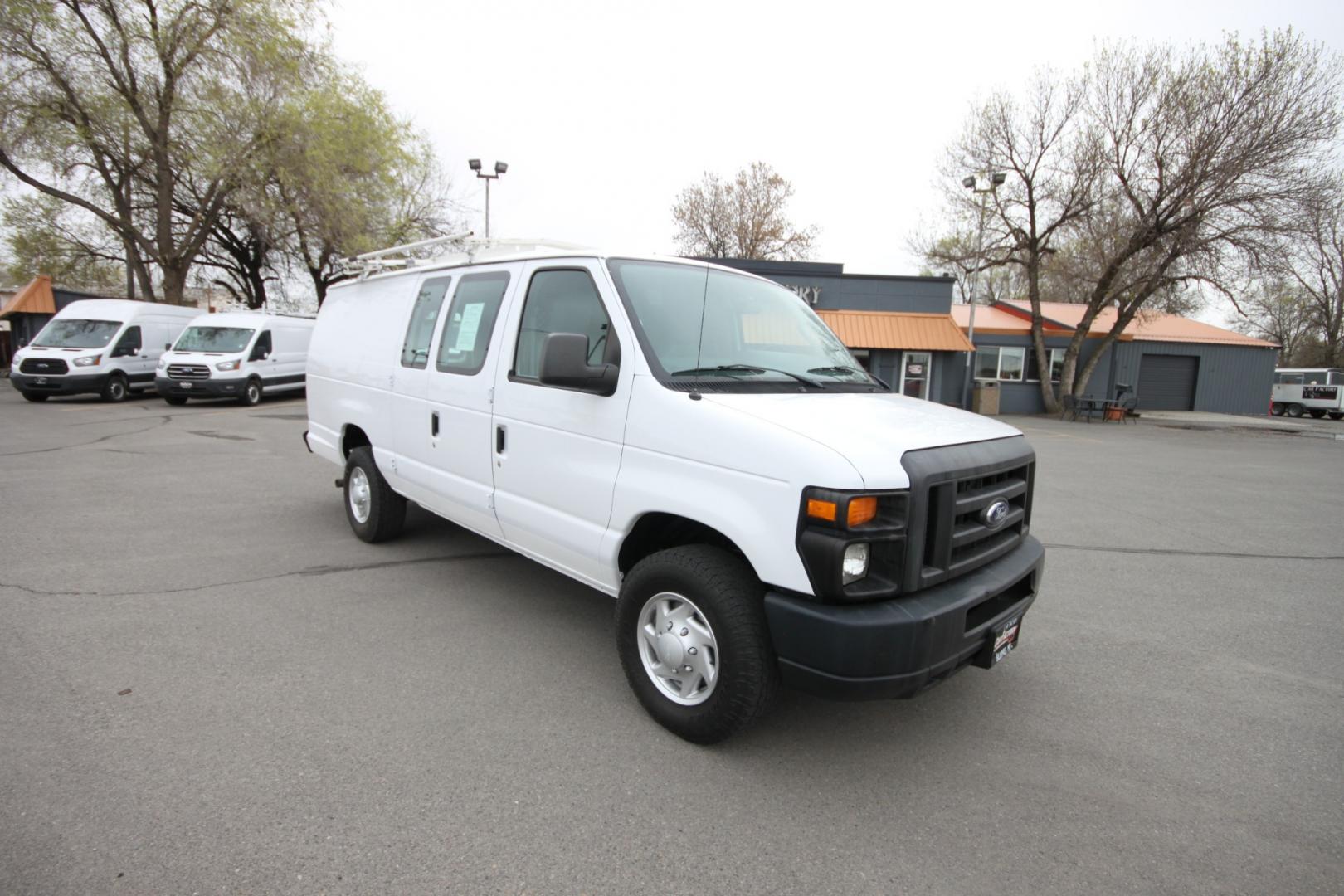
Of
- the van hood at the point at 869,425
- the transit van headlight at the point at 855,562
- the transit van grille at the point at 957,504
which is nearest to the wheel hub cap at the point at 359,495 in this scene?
the van hood at the point at 869,425

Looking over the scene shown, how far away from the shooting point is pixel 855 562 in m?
2.51

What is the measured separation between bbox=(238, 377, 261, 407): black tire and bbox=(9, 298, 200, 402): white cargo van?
9.12 feet

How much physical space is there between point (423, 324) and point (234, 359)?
15711 millimetres

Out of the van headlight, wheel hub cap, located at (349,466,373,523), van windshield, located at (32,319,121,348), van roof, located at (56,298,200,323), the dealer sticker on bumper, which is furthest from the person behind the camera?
van roof, located at (56,298,200,323)

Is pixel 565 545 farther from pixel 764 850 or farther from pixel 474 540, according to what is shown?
pixel 474 540

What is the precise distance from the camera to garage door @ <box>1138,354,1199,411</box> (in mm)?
29531

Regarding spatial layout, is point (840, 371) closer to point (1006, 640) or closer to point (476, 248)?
point (1006, 640)

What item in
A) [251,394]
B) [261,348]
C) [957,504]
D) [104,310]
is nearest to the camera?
[957,504]

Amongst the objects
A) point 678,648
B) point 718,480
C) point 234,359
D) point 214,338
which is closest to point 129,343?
point 214,338

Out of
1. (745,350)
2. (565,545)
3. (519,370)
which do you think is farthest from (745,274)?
(565,545)

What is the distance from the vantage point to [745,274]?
167 inches

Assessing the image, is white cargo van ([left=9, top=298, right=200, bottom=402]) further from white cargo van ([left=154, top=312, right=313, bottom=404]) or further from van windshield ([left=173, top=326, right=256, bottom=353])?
van windshield ([left=173, top=326, right=256, bottom=353])

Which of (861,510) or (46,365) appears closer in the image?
(861,510)

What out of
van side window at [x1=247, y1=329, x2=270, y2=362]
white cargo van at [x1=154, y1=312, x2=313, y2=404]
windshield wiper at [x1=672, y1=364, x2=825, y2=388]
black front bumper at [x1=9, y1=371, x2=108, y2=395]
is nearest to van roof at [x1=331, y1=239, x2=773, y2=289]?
windshield wiper at [x1=672, y1=364, x2=825, y2=388]
